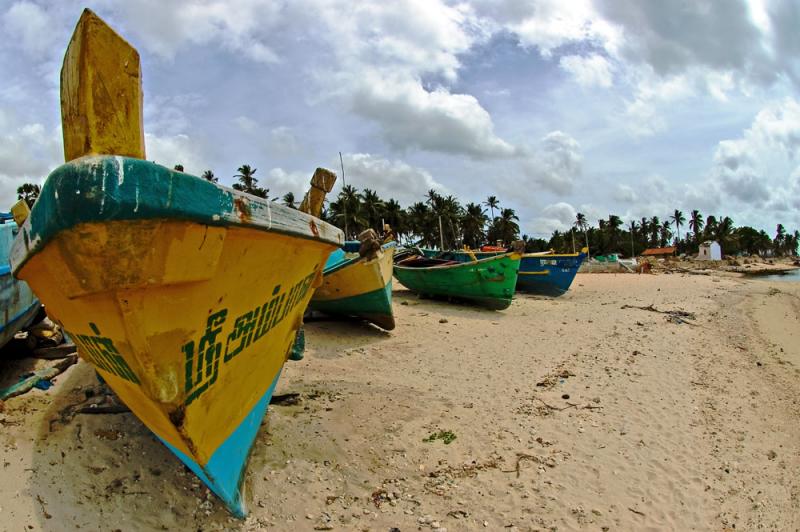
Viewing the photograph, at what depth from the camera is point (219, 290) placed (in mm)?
2639

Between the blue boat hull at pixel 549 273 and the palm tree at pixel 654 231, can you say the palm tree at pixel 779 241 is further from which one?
the blue boat hull at pixel 549 273

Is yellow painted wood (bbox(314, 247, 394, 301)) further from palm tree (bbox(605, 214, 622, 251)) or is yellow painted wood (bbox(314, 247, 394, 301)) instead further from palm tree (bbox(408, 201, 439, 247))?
palm tree (bbox(605, 214, 622, 251))

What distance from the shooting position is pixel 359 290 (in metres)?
9.57

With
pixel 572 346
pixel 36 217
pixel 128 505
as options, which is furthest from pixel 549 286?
pixel 36 217

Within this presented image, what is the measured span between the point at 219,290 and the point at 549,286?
17.9 metres

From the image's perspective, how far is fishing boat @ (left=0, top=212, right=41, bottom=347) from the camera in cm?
591

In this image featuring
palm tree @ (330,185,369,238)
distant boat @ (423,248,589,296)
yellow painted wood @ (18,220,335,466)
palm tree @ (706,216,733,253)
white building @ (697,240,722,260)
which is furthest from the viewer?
palm tree @ (706,216,733,253)

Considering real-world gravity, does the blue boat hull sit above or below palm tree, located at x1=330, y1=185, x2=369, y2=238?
below

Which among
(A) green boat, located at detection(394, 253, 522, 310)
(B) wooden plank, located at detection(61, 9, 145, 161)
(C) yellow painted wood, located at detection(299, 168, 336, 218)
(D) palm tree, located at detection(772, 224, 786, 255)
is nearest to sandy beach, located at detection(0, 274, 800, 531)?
(C) yellow painted wood, located at detection(299, 168, 336, 218)

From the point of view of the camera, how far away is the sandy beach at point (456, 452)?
12.3ft

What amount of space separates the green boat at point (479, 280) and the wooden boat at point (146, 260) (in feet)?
36.3

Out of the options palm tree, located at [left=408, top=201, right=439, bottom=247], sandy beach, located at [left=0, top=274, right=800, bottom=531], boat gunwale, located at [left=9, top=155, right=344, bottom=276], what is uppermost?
palm tree, located at [left=408, top=201, right=439, bottom=247]

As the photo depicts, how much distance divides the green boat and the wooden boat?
11060mm

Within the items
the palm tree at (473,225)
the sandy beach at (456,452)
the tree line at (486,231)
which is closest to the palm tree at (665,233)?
the tree line at (486,231)
